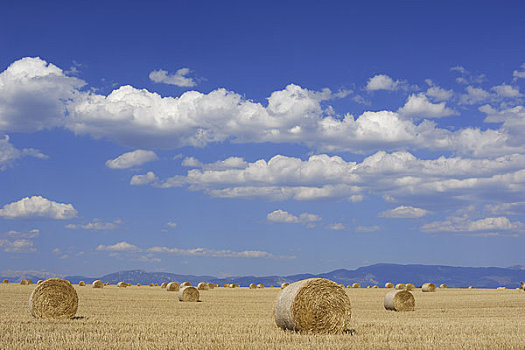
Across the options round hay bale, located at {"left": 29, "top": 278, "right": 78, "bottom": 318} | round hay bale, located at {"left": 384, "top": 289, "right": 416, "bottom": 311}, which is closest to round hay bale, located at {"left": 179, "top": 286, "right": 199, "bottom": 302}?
round hay bale, located at {"left": 384, "top": 289, "right": 416, "bottom": 311}

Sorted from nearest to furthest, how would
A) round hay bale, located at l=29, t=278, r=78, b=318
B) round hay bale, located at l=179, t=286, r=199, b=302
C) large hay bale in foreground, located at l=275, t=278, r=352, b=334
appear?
large hay bale in foreground, located at l=275, t=278, r=352, b=334
round hay bale, located at l=29, t=278, r=78, b=318
round hay bale, located at l=179, t=286, r=199, b=302

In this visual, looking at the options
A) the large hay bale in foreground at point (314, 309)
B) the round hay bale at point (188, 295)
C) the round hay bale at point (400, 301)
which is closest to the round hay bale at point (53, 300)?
the large hay bale in foreground at point (314, 309)

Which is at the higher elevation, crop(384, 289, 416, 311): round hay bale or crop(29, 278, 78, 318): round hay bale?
crop(29, 278, 78, 318): round hay bale

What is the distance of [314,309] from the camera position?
1717 centimetres

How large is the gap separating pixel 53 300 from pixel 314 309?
10.00 m

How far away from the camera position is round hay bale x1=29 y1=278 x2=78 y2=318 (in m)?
21.0

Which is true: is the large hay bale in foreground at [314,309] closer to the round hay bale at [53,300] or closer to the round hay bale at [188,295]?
the round hay bale at [53,300]

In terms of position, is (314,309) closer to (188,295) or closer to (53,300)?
(53,300)

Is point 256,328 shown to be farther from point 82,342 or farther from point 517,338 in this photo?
point 517,338

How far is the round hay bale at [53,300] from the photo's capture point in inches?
826

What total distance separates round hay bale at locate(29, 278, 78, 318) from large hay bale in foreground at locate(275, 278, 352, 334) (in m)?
8.48

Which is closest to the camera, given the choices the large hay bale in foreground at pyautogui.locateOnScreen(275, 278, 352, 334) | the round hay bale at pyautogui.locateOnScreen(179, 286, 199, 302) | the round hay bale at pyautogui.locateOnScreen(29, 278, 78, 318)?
the large hay bale in foreground at pyautogui.locateOnScreen(275, 278, 352, 334)

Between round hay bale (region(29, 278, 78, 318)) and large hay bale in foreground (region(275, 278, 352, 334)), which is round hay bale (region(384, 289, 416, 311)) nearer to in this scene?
large hay bale in foreground (region(275, 278, 352, 334))

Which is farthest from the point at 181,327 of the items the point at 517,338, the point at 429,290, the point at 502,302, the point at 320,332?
the point at 429,290
